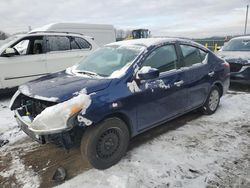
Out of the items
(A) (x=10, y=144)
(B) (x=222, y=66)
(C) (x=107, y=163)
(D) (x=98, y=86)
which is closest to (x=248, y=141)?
(B) (x=222, y=66)

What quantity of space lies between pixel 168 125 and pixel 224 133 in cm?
101

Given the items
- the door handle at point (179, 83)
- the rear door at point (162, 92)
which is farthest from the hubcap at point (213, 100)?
the door handle at point (179, 83)

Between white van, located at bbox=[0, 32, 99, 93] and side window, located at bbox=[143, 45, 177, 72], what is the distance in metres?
4.26

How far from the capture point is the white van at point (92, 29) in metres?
11.3

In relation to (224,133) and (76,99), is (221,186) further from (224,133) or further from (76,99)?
(76,99)

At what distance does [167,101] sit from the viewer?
13.4 feet

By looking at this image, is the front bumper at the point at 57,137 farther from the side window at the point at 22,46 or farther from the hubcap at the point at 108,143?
the side window at the point at 22,46

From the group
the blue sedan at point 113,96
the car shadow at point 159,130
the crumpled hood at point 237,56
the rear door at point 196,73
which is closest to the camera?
the blue sedan at point 113,96

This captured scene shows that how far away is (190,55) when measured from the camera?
471 centimetres

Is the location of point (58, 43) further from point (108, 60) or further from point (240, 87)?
point (240, 87)

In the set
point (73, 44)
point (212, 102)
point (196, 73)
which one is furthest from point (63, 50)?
point (212, 102)

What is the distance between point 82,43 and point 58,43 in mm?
836

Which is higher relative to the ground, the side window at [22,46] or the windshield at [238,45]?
the side window at [22,46]

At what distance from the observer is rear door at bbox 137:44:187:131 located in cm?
370
